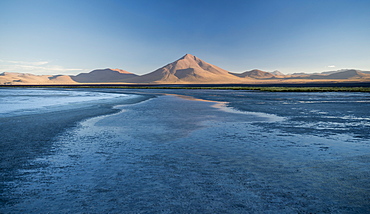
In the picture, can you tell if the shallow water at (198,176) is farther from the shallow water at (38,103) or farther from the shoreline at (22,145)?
the shallow water at (38,103)

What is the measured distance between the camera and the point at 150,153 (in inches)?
304

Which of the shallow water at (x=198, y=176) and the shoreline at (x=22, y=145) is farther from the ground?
the shoreline at (x=22, y=145)

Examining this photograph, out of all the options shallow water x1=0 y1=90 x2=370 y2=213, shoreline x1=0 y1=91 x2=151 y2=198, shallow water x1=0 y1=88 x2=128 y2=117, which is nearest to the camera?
shallow water x1=0 y1=90 x2=370 y2=213

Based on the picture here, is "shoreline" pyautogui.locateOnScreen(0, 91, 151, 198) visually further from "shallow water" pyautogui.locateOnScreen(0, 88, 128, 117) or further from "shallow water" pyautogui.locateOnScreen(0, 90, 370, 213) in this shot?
"shallow water" pyautogui.locateOnScreen(0, 88, 128, 117)

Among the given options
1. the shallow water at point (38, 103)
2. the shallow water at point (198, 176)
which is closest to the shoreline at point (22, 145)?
the shallow water at point (198, 176)

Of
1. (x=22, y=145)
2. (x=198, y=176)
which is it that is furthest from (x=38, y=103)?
(x=198, y=176)

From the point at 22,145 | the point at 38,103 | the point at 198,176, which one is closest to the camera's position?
the point at 198,176

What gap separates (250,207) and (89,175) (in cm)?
377

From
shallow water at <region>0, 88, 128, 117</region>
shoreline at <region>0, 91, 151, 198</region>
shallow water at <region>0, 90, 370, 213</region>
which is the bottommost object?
shallow water at <region>0, 90, 370, 213</region>

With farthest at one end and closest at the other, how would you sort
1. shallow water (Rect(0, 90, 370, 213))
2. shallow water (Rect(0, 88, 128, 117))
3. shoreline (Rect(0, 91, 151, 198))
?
shallow water (Rect(0, 88, 128, 117)), shoreline (Rect(0, 91, 151, 198)), shallow water (Rect(0, 90, 370, 213))

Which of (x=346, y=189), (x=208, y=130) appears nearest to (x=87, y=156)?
(x=208, y=130)

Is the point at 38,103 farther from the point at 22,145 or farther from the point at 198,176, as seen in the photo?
the point at 198,176

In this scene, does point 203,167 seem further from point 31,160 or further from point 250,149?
point 31,160

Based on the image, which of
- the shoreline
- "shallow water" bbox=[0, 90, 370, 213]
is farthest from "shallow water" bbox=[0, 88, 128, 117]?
"shallow water" bbox=[0, 90, 370, 213]
